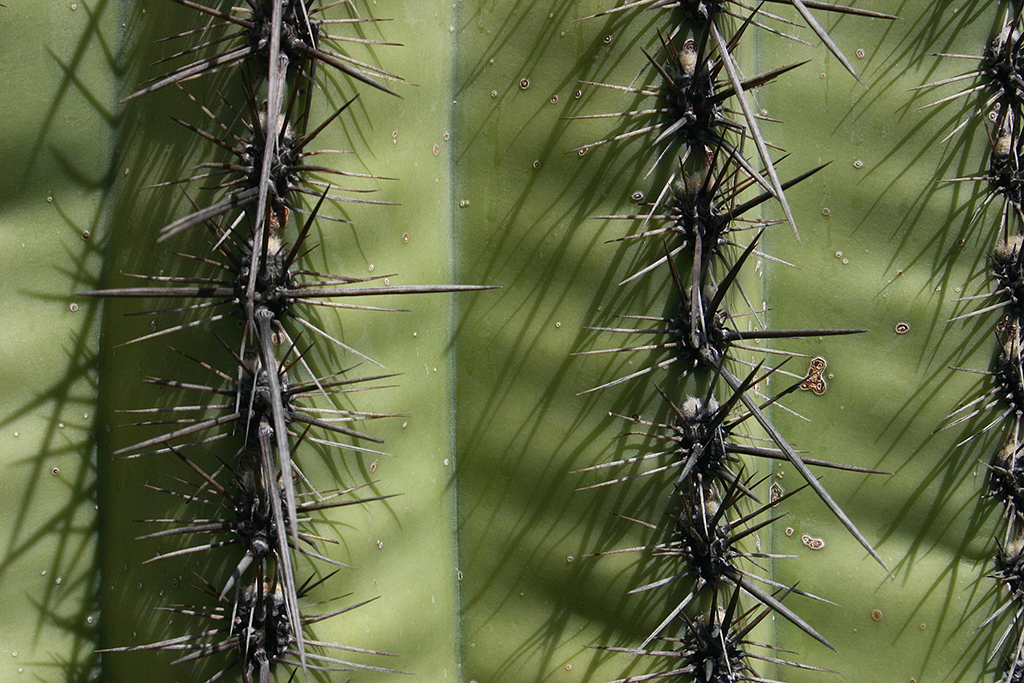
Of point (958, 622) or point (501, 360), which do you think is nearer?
point (501, 360)

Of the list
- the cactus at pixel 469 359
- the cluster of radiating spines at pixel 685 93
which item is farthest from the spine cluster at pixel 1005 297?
the cluster of radiating spines at pixel 685 93

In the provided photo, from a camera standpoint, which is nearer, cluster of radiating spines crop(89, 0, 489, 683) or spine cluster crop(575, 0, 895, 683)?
cluster of radiating spines crop(89, 0, 489, 683)

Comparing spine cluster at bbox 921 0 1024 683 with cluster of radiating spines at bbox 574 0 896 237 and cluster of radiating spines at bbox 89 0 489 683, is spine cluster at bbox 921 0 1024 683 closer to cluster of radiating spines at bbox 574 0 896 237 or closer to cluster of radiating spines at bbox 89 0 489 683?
cluster of radiating spines at bbox 574 0 896 237

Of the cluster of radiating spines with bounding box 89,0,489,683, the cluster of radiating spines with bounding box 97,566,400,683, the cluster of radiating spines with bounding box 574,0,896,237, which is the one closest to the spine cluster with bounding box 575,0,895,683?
the cluster of radiating spines with bounding box 574,0,896,237

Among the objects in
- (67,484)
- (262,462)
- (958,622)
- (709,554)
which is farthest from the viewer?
(958,622)

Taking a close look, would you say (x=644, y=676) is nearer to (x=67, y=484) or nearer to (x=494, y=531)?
(x=494, y=531)

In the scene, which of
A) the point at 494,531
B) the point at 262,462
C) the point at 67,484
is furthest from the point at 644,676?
the point at 67,484
